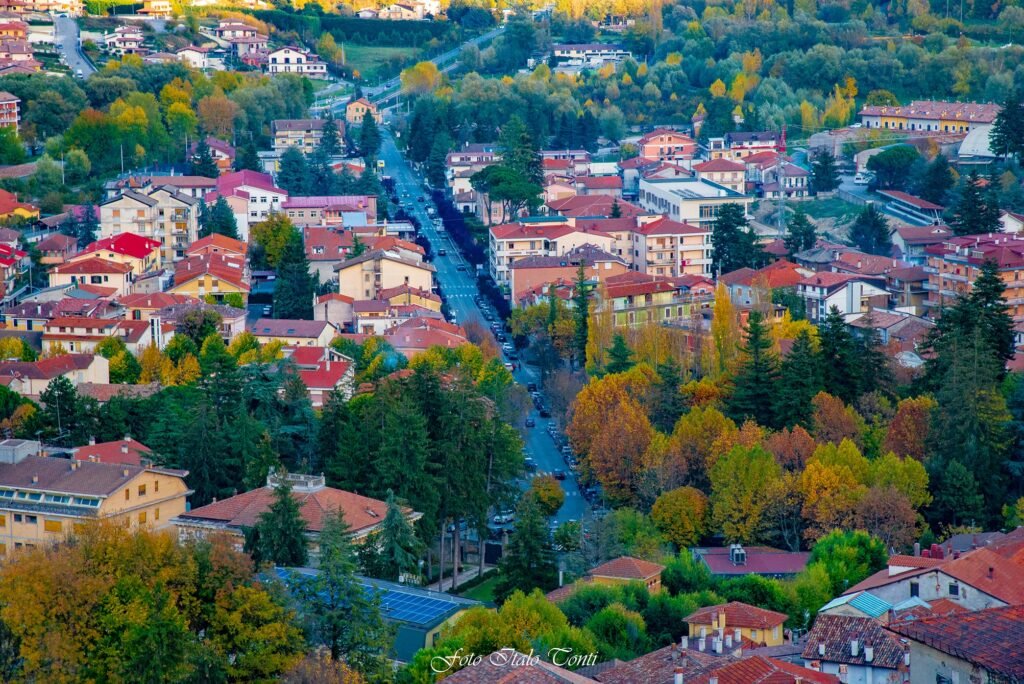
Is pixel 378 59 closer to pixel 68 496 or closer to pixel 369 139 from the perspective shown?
pixel 369 139

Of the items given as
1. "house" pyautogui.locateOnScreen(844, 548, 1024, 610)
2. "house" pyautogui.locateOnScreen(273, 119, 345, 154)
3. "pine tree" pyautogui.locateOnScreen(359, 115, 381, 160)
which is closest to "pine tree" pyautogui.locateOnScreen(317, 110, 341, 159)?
"house" pyautogui.locateOnScreen(273, 119, 345, 154)

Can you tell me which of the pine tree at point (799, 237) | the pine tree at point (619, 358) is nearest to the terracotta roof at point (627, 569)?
the pine tree at point (619, 358)

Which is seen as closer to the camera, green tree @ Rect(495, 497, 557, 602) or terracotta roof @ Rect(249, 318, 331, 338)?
green tree @ Rect(495, 497, 557, 602)

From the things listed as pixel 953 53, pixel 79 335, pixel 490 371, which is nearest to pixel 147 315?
pixel 79 335

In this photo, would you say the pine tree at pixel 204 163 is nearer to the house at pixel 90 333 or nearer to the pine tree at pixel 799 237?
the house at pixel 90 333

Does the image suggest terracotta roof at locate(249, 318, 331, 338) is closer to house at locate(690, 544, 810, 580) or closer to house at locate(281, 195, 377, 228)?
house at locate(281, 195, 377, 228)

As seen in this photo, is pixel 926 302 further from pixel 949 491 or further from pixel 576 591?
pixel 576 591

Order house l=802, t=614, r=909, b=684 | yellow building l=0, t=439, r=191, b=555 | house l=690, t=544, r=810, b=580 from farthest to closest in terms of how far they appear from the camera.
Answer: yellow building l=0, t=439, r=191, b=555, house l=690, t=544, r=810, b=580, house l=802, t=614, r=909, b=684

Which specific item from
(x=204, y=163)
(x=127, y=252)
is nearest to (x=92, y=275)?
(x=127, y=252)
